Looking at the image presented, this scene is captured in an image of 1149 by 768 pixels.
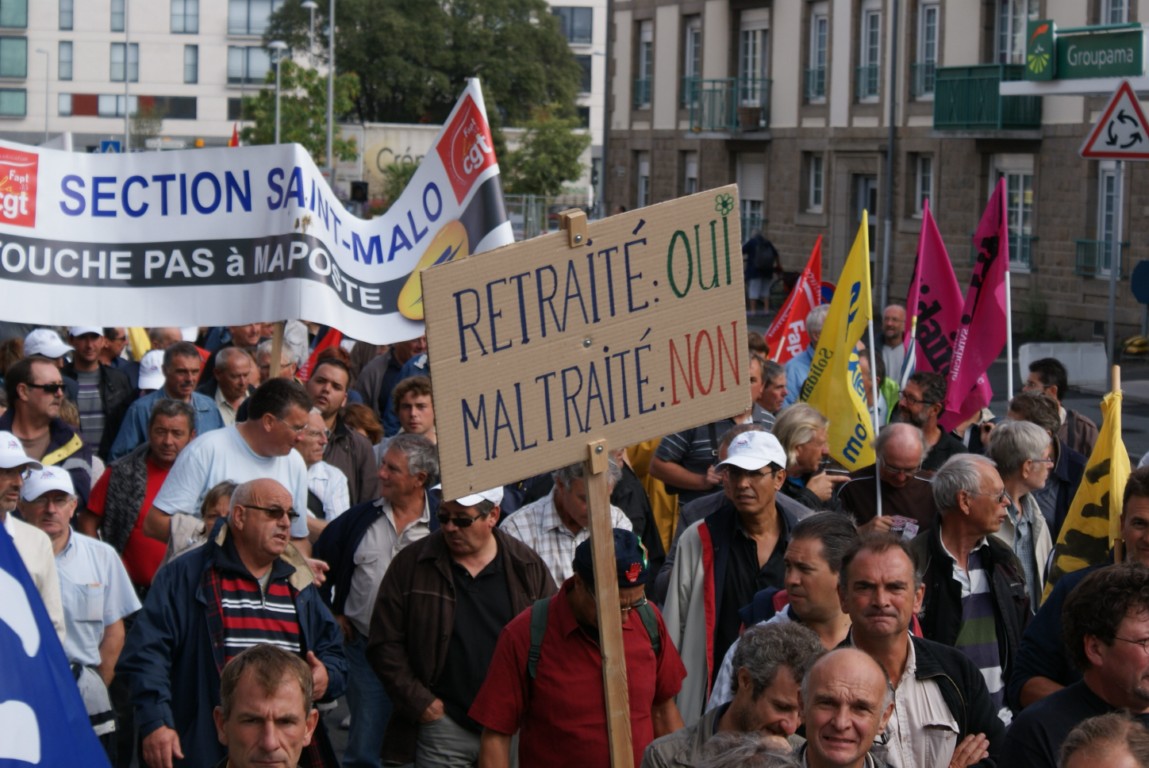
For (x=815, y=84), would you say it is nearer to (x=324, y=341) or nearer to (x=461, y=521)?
(x=324, y=341)

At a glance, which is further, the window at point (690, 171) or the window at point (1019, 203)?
the window at point (690, 171)

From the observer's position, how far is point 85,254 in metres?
7.87

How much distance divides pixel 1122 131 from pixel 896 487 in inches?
161

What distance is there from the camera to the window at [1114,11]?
2728 centimetres

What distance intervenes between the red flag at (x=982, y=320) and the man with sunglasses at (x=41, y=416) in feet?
14.7

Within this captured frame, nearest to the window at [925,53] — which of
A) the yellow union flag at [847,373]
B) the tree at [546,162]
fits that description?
the yellow union flag at [847,373]

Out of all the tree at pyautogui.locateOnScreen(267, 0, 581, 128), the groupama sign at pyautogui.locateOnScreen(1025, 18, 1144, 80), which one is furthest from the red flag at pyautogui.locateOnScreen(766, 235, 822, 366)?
the tree at pyautogui.locateOnScreen(267, 0, 581, 128)

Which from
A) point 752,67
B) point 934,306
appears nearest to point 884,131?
point 752,67

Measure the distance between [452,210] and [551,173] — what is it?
52.5 m

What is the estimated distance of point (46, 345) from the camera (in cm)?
1005

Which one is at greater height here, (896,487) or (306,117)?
(306,117)

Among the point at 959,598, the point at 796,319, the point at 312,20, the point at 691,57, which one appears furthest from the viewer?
the point at 312,20

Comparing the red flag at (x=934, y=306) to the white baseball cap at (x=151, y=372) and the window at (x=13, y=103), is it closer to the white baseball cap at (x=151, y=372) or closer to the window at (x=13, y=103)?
the white baseball cap at (x=151, y=372)

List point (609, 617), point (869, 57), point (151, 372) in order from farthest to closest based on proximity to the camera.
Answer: point (869, 57) < point (151, 372) < point (609, 617)
